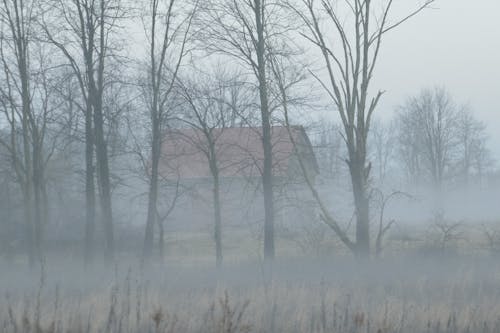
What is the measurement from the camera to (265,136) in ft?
63.9

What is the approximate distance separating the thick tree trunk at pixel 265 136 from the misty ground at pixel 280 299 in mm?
2618

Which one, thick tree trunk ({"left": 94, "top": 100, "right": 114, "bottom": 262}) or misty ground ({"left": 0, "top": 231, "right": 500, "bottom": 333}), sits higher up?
thick tree trunk ({"left": 94, "top": 100, "right": 114, "bottom": 262})

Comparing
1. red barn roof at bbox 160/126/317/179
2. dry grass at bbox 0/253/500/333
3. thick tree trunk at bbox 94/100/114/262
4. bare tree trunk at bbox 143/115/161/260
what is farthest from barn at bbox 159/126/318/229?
dry grass at bbox 0/253/500/333

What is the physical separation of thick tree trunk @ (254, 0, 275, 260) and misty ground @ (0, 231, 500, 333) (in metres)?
2.62

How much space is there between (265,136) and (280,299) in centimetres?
977

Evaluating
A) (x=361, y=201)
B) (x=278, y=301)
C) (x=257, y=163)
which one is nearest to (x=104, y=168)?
(x=257, y=163)

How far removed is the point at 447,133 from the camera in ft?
166

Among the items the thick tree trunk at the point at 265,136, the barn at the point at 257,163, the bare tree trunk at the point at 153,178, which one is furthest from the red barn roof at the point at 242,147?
the bare tree trunk at the point at 153,178

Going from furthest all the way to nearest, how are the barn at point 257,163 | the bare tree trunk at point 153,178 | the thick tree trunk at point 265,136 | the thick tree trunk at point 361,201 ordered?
1. the bare tree trunk at point 153,178
2. the barn at point 257,163
3. the thick tree trunk at point 265,136
4. the thick tree trunk at point 361,201

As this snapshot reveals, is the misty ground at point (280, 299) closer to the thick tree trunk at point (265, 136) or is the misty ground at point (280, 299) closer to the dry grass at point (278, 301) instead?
the dry grass at point (278, 301)

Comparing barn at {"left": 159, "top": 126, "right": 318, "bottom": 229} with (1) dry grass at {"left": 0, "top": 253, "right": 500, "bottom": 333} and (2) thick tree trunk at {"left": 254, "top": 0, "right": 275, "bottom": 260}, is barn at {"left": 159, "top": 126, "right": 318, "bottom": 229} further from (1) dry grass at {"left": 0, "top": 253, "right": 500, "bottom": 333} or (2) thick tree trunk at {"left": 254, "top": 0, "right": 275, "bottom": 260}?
(1) dry grass at {"left": 0, "top": 253, "right": 500, "bottom": 333}

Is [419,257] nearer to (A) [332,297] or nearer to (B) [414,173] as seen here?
(A) [332,297]

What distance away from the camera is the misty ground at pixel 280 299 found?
317 inches

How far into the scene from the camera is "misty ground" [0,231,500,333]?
8055mm
